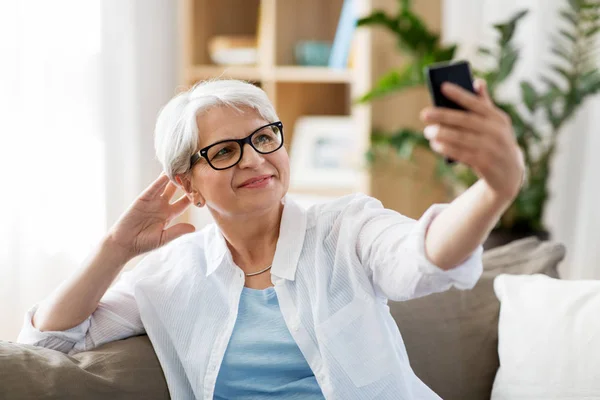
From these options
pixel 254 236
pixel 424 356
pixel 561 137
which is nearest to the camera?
pixel 254 236

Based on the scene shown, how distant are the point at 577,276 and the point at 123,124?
196cm

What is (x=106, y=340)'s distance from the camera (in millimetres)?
1713

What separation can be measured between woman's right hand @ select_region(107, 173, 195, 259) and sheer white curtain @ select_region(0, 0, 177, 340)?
1.21 meters

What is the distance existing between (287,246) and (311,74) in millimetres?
1966

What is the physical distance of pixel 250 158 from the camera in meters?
1.58

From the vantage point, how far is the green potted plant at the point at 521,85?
2.95 metres

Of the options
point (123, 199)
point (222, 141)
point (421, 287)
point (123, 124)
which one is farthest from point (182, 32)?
point (421, 287)

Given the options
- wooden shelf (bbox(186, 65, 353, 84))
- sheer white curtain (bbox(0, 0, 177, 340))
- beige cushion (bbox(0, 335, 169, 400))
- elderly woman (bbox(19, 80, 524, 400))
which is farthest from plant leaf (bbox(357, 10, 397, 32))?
beige cushion (bbox(0, 335, 169, 400))

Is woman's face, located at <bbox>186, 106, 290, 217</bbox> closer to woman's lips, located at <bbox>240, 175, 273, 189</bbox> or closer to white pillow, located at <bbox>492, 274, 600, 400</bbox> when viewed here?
woman's lips, located at <bbox>240, 175, 273, 189</bbox>

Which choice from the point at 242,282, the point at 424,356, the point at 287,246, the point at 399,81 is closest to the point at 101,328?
the point at 242,282

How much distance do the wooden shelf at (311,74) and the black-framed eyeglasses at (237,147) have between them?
1.81m

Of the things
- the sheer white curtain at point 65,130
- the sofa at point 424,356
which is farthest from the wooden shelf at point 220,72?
the sofa at point 424,356

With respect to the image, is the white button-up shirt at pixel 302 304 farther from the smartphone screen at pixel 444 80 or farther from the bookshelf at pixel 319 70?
the bookshelf at pixel 319 70

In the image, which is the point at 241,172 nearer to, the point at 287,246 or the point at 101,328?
the point at 287,246
